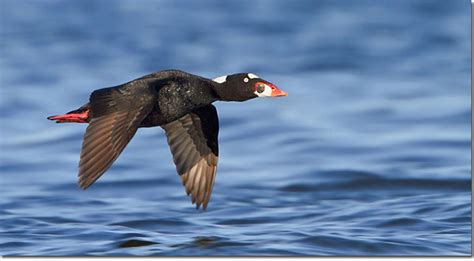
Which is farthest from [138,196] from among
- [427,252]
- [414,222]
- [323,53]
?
[323,53]

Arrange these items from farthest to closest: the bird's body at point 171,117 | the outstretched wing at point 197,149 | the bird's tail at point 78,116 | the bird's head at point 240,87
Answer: the outstretched wing at point 197,149, the bird's head at point 240,87, the bird's tail at point 78,116, the bird's body at point 171,117

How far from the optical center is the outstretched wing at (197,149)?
9.74 metres

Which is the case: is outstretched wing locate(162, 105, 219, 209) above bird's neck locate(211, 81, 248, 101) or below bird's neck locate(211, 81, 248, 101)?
below

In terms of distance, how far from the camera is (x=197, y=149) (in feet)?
32.4

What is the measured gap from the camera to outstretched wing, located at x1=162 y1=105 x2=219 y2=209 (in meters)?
9.74

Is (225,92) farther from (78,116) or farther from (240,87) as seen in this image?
(78,116)

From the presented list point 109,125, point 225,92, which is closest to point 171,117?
point 225,92

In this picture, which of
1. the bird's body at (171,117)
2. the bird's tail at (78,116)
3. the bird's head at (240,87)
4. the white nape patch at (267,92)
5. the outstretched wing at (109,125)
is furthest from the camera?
the bird's head at (240,87)

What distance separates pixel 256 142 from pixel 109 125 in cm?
623

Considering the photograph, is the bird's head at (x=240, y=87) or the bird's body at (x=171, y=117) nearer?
the bird's body at (x=171, y=117)

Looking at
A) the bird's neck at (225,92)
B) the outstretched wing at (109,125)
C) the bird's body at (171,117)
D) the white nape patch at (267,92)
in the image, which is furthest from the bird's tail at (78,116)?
the white nape patch at (267,92)

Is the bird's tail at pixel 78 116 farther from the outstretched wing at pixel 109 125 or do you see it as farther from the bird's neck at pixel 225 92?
the bird's neck at pixel 225 92

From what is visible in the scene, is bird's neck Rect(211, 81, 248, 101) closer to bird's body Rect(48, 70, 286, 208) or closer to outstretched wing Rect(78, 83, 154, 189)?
bird's body Rect(48, 70, 286, 208)

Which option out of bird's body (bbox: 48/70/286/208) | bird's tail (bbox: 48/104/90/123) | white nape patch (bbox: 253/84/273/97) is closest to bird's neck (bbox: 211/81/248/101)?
bird's body (bbox: 48/70/286/208)
